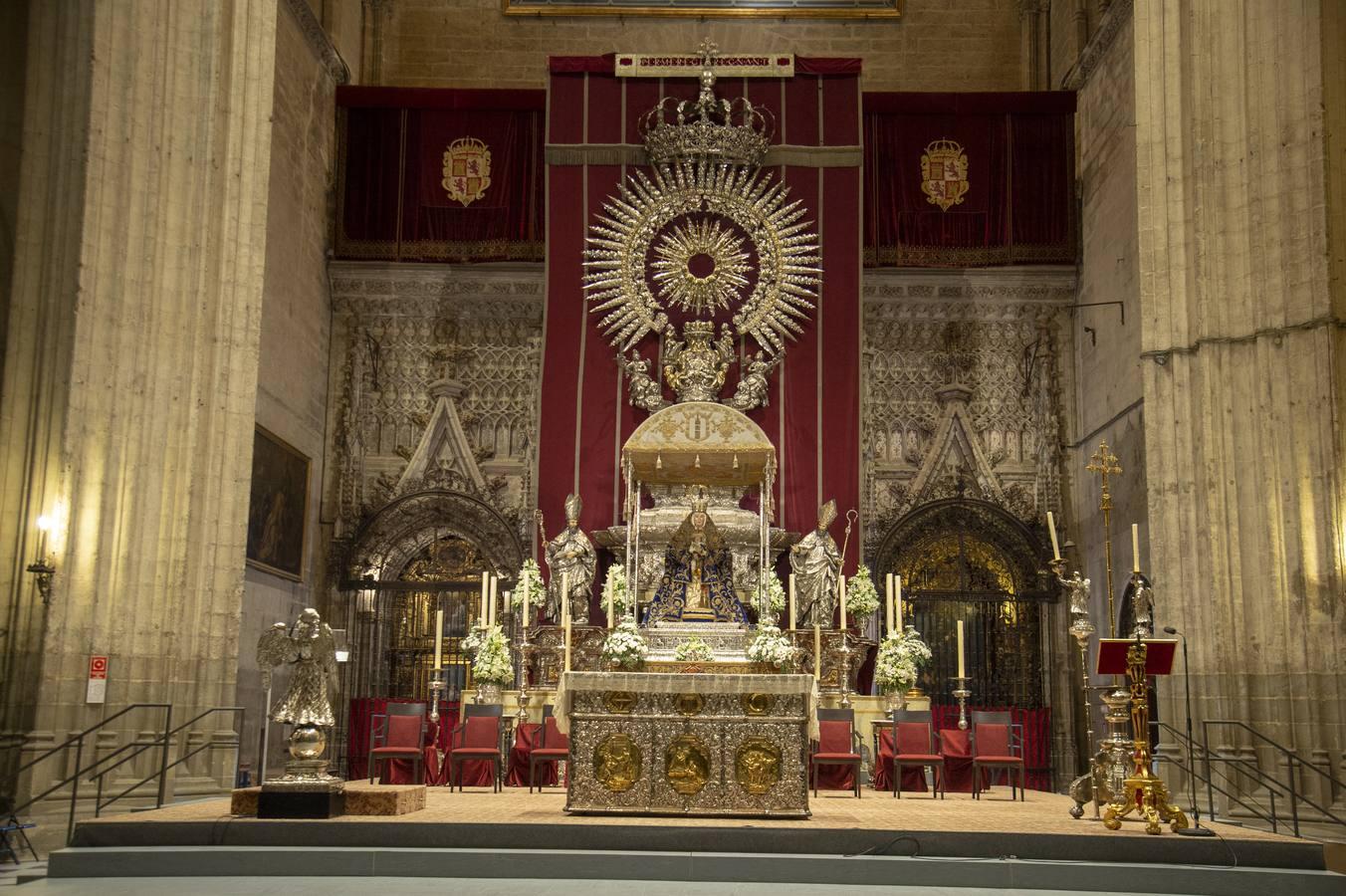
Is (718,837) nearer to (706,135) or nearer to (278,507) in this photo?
(278,507)

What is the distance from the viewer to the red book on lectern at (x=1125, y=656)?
8930mm

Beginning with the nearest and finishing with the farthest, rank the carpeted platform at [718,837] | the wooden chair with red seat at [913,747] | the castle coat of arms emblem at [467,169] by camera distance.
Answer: the carpeted platform at [718,837]
the wooden chair with red seat at [913,747]
the castle coat of arms emblem at [467,169]

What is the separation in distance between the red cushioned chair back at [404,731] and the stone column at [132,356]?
137cm

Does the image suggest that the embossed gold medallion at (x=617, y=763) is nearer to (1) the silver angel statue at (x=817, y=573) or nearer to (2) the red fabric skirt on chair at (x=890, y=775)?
(2) the red fabric skirt on chair at (x=890, y=775)

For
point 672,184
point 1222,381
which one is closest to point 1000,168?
point 672,184

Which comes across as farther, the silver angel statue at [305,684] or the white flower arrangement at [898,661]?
the white flower arrangement at [898,661]

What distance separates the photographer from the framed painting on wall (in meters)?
14.7

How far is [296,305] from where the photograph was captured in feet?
52.9

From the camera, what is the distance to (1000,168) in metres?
17.3

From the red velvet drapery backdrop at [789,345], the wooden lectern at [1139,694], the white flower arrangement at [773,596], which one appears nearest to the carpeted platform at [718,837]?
the wooden lectern at [1139,694]

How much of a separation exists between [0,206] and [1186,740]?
35.5ft

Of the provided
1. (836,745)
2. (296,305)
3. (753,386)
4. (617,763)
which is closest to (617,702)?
(617,763)

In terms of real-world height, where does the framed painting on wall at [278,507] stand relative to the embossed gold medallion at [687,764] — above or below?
above

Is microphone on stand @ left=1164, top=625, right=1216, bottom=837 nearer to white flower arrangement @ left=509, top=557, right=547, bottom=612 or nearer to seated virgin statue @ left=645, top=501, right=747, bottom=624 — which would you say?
seated virgin statue @ left=645, top=501, right=747, bottom=624
